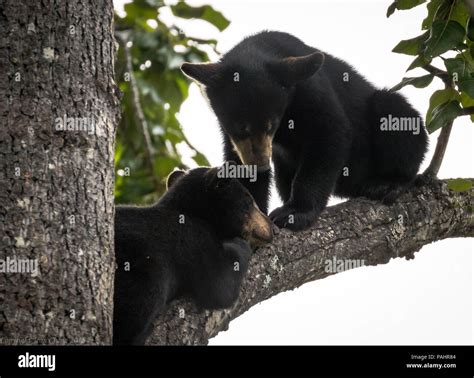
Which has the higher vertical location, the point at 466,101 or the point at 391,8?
the point at 391,8

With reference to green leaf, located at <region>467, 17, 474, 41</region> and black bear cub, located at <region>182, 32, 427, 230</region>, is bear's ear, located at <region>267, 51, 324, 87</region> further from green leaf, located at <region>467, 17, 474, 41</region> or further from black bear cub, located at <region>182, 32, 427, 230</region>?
green leaf, located at <region>467, 17, 474, 41</region>

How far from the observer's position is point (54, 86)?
11.9ft

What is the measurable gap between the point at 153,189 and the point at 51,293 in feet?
18.6

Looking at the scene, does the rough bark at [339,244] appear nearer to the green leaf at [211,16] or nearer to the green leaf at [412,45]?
the green leaf at [412,45]

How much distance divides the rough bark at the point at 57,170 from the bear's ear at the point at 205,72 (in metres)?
3.12

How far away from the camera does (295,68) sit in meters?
6.66

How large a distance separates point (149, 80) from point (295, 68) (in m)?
3.00
